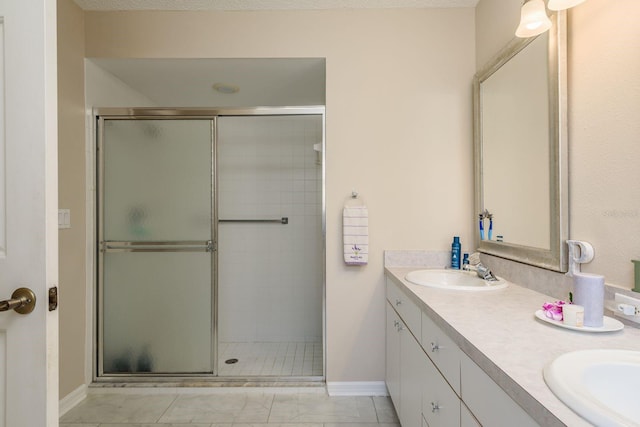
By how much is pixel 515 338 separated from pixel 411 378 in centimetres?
74

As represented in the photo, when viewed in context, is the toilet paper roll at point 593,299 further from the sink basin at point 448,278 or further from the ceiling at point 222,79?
the ceiling at point 222,79

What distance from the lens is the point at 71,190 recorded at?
6.75 feet

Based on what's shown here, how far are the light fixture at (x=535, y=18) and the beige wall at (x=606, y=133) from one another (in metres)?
0.12

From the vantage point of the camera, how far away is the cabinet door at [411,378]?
4.51 feet

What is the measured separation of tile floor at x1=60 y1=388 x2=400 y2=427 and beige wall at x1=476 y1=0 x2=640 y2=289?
1400 mm

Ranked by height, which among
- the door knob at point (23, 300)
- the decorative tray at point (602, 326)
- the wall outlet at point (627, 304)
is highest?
the door knob at point (23, 300)

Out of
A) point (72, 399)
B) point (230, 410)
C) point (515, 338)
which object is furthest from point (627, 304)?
point (72, 399)

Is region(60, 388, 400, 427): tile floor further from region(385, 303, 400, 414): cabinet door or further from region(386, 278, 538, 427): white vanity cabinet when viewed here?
region(386, 278, 538, 427): white vanity cabinet

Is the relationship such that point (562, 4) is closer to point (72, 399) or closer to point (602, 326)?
point (602, 326)

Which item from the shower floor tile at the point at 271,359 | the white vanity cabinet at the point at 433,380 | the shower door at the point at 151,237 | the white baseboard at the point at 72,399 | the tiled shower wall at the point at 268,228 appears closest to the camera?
the white vanity cabinet at the point at 433,380

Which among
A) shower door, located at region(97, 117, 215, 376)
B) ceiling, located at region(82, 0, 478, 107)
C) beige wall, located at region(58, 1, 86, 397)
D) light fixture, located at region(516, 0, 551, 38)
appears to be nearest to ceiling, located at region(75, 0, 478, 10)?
ceiling, located at region(82, 0, 478, 107)

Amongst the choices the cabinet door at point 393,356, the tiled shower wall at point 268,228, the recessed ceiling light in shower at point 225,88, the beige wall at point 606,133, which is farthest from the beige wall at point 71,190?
the beige wall at point 606,133

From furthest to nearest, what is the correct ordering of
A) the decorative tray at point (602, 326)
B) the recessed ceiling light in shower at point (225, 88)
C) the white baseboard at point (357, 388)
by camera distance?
the recessed ceiling light in shower at point (225, 88)
the white baseboard at point (357, 388)
the decorative tray at point (602, 326)

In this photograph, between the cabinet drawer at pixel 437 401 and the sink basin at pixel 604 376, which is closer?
the sink basin at pixel 604 376
